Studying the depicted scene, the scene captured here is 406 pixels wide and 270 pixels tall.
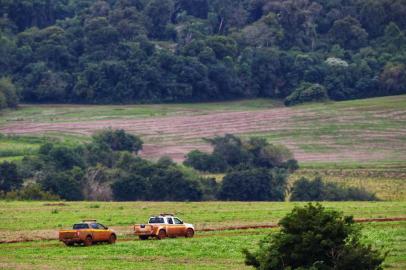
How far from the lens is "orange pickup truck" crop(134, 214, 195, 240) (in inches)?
2035

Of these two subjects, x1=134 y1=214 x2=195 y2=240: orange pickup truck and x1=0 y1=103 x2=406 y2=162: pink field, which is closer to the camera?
x1=134 y1=214 x2=195 y2=240: orange pickup truck

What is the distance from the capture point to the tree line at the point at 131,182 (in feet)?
303

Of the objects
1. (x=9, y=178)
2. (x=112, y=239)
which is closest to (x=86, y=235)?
(x=112, y=239)

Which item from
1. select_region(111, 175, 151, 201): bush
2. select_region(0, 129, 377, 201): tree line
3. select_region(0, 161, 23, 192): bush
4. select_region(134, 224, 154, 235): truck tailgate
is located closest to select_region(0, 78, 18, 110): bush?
select_region(0, 129, 377, 201): tree line

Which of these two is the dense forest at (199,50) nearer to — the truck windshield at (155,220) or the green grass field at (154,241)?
the green grass field at (154,241)

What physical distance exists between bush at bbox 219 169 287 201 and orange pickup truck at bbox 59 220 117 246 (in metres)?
47.6

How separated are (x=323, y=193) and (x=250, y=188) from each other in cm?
606

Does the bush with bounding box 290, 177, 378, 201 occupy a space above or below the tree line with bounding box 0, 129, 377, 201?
below

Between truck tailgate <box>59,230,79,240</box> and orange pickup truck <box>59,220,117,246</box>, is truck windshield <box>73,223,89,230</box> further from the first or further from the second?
truck tailgate <box>59,230,79,240</box>

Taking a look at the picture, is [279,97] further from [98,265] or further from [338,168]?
[98,265]

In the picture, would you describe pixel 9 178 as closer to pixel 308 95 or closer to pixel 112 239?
pixel 112 239

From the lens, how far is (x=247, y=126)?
133125 millimetres

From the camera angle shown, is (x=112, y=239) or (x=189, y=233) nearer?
(x=112, y=239)

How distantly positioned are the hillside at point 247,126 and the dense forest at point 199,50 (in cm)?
327
